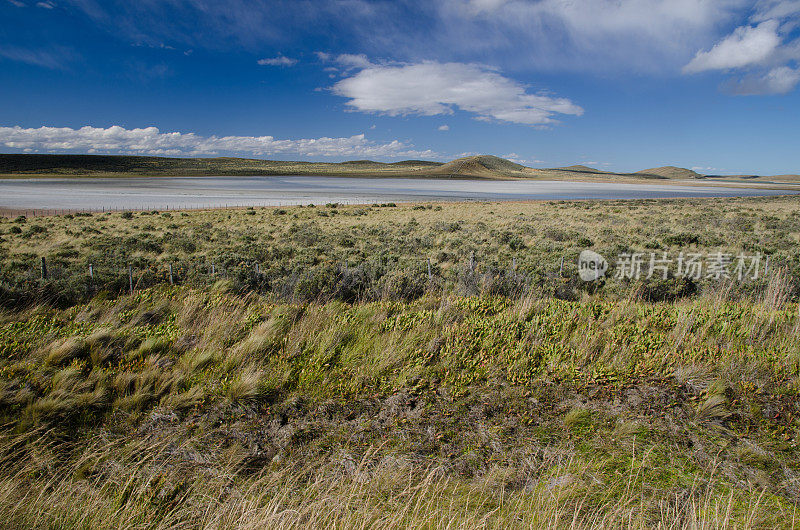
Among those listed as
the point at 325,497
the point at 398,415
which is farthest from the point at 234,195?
the point at 325,497

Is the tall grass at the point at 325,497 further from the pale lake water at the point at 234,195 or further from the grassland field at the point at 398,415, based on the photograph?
the pale lake water at the point at 234,195

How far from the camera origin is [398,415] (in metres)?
4.39

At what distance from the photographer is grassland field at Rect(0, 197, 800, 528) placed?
324cm

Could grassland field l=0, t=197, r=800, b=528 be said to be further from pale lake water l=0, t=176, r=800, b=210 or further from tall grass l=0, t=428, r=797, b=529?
pale lake water l=0, t=176, r=800, b=210

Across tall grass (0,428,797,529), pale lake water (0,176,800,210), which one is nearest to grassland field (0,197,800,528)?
tall grass (0,428,797,529)

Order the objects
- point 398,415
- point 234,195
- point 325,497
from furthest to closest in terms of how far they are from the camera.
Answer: point 234,195 → point 398,415 → point 325,497

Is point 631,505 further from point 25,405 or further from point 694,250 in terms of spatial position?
point 694,250

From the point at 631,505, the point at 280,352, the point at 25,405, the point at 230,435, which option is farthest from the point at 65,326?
the point at 631,505

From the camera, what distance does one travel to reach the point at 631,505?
340 centimetres

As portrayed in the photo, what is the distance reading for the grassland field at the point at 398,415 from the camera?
3.24m

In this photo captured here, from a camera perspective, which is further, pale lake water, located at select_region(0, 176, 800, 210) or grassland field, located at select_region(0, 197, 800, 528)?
pale lake water, located at select_region(0, 176, 800, 210)

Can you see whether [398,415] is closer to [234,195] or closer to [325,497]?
[325,497]

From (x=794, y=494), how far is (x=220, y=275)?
12.6 m

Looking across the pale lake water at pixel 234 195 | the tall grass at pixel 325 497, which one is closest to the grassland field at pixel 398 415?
the tall grass at pixel 325 497
